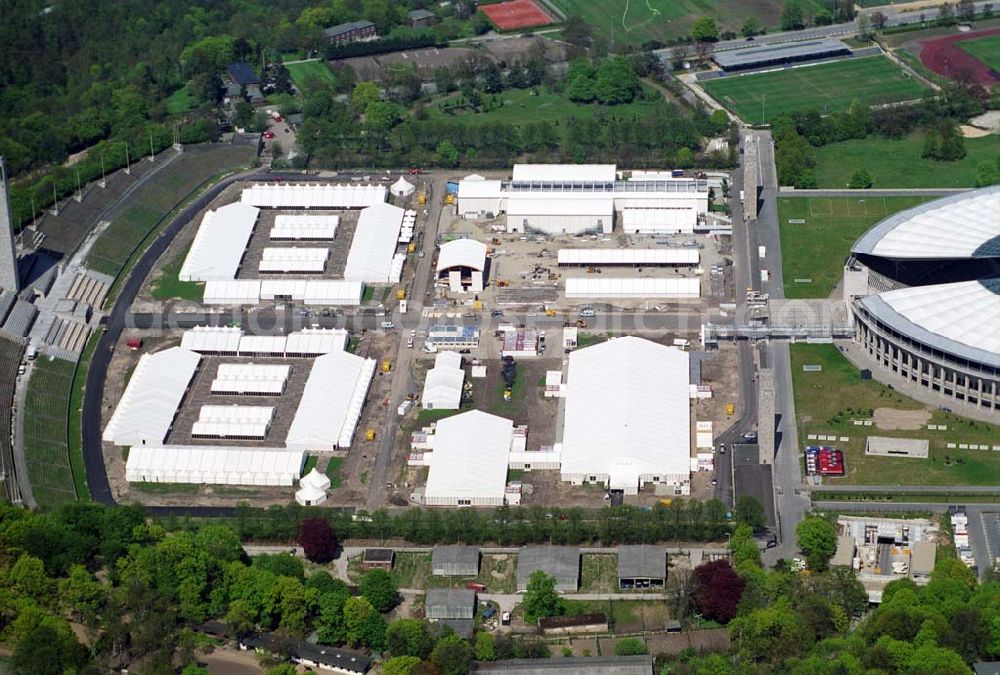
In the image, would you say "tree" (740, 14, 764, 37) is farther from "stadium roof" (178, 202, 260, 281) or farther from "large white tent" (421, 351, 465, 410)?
"large white tent" (421, 351, 465, 410)

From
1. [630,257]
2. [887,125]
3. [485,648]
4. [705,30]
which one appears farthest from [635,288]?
[705,30]

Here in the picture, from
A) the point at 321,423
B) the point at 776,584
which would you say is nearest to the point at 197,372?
the point at 321,423

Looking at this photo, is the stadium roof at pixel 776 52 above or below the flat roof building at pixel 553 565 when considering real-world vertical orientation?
above

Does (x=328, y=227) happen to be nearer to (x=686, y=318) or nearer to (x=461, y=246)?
(x=461, y=246)

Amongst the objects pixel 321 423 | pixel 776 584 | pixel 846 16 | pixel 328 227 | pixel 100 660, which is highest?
pixel 846 16

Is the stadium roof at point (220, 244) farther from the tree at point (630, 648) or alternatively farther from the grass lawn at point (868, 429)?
the tree at point (630, 648)

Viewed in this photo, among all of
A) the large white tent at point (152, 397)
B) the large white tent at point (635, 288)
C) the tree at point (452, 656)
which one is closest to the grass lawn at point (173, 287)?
the large white tent at point (152, 397)
